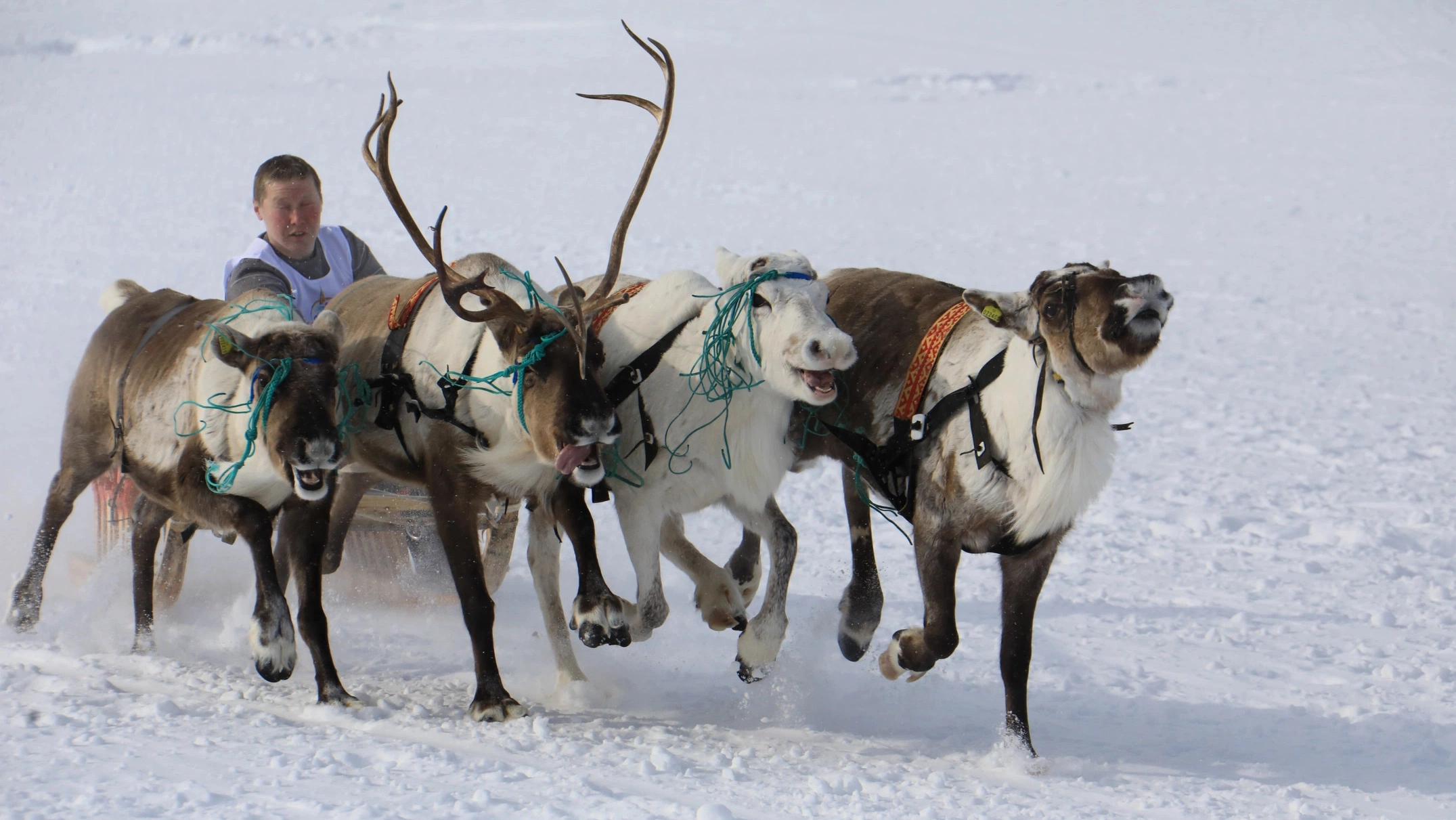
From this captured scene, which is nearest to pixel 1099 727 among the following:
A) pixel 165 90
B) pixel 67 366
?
pixel 67 366

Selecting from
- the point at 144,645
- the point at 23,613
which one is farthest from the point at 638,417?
the point at 23,613

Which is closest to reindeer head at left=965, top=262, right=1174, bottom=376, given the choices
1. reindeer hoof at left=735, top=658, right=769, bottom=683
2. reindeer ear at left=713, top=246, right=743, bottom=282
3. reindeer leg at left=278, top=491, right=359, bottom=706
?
reindeer ear at left=713, top=246, right=743, bottom=282

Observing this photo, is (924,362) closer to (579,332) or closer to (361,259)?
(579,332)

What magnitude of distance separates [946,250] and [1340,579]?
851 centimetres

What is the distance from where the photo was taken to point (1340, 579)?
21.5ft

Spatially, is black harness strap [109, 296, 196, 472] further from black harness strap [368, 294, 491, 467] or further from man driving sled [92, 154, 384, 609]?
black harness strap [368, 294, 491, 467]

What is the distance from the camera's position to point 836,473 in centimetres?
891

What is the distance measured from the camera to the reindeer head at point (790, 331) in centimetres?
425

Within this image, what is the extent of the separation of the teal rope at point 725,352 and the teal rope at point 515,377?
51cm

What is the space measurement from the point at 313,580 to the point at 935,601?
2169 mm

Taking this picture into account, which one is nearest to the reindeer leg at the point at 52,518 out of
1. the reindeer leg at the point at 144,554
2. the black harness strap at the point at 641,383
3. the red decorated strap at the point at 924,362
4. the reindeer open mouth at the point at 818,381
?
the reindeer leg at the point at 144,554

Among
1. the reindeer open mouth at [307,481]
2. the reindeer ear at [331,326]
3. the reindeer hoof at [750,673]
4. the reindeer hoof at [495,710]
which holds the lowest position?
the reindeer hoof at [495,710]

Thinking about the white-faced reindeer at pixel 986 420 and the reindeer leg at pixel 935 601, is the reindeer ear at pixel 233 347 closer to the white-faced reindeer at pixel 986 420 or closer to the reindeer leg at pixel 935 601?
the white-faced reindeer at pixel 986 420

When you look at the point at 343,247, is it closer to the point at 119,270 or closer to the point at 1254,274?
the point at 119,270
